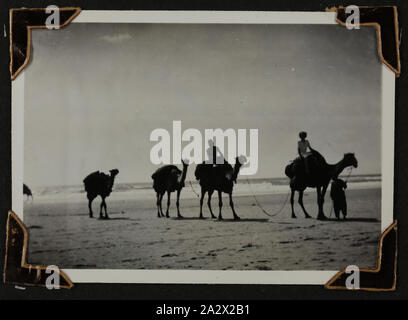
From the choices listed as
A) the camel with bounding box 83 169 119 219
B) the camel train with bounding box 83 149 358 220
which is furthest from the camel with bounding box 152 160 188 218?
the camel with bounding box 83 169 119 219

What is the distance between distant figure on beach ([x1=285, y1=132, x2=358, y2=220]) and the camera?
187cm

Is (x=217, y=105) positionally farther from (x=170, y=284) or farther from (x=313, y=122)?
(x=170, y=284)

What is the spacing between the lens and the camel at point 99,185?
1.87 m

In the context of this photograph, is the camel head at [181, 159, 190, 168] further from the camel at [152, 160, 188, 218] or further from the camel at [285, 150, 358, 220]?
the camel at [285, 150, 358, 220]

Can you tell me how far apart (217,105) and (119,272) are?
834 millimetres

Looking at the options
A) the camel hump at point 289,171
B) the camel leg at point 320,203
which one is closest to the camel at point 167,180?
the camel hump at point 289,171

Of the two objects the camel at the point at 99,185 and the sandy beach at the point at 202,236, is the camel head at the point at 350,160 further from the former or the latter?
the camel at the point at 99,185

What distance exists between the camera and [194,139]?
187cm

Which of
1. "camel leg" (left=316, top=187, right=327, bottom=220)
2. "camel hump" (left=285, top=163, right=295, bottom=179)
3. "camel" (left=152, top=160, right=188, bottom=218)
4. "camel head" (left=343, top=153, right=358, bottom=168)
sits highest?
"camel head" (left=343, top=153, right=358, bottom=168)

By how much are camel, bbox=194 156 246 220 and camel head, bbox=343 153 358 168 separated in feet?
1.42

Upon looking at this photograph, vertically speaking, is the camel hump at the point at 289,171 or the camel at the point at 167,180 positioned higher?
the camel hump at the point at 289,171

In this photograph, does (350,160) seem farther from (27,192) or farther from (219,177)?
(27,192)

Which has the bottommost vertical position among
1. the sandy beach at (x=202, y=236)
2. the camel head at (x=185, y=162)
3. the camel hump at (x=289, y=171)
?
the sandy beach at (x=202, y=236)

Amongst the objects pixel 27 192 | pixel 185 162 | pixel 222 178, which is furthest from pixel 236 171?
pixel 27 192
